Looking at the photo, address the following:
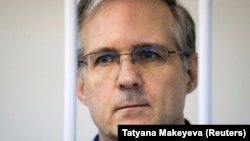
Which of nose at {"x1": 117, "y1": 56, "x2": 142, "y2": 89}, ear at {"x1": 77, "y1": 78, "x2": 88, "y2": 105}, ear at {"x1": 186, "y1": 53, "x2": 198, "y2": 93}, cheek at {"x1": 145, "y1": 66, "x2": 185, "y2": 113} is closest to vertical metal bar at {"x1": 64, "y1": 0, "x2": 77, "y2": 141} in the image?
ear at {"x1": 77, "y1": 78, "x2": 88, "y2": 105}

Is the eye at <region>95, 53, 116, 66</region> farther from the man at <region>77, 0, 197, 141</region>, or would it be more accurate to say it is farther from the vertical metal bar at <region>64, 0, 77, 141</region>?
the vertical metal bar at <region>64, 0, 77, 141</region>

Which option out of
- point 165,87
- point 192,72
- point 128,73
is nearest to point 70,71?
point 128,73

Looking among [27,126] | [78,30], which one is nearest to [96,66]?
[78,30]

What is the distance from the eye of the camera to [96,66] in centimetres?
149

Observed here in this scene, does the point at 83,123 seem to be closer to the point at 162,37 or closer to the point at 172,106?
the point at 172,106

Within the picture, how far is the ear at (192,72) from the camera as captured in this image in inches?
58.7

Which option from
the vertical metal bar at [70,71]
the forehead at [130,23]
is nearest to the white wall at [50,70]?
the vertical metal bar at [70,71]

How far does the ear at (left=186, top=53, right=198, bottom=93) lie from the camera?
1491 mm

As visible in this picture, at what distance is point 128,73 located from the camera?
1.45 meters

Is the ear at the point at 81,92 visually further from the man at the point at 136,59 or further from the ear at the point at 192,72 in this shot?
the ear at the point at 192,72

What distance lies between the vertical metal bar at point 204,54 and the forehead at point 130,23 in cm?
14

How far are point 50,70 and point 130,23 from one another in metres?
0.41

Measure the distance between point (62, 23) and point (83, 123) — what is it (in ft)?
1.46

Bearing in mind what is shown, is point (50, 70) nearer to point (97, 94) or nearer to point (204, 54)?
point (97, 94)
